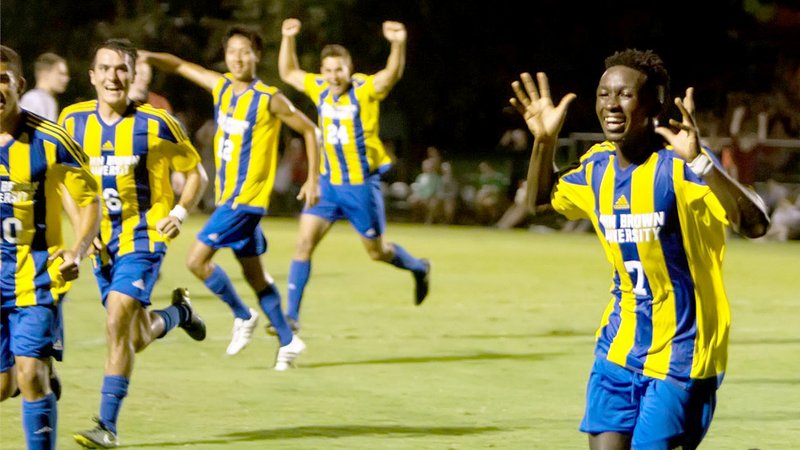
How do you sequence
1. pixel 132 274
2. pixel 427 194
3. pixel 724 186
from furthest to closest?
pixel 427 194 → pixel 132 274 → pixel 724 186

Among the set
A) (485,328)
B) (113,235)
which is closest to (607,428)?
(113,235)

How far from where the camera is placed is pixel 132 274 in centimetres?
824

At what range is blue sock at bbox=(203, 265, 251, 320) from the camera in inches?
431

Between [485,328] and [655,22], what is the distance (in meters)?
19.2

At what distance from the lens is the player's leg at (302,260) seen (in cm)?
1184

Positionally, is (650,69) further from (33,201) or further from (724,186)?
(33,201)

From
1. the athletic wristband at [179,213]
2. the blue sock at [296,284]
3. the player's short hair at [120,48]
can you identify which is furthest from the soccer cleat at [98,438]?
the blue sock at [296,284]

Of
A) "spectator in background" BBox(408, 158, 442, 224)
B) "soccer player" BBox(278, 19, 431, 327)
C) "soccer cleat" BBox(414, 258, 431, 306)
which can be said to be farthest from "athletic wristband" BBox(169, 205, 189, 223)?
"spectator in background" BBox(408, 158, 442, 224)

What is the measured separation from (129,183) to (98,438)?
1532mm

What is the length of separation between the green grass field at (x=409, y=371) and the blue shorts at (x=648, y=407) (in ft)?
7.85

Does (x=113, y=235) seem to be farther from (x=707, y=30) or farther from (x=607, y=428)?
(x=707, y=30)

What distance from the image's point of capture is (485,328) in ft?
42.5

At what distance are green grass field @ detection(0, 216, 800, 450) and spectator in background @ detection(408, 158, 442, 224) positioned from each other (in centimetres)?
938

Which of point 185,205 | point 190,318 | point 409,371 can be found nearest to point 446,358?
point 409,371
